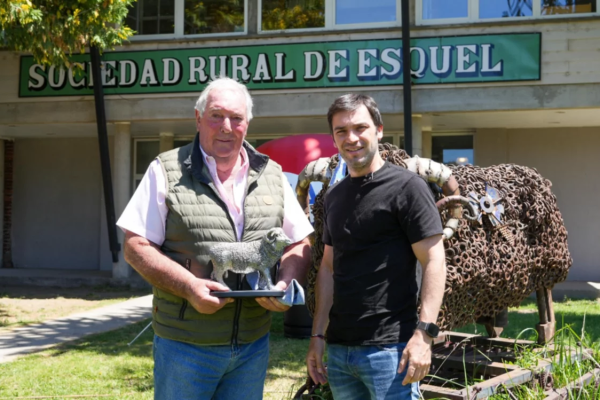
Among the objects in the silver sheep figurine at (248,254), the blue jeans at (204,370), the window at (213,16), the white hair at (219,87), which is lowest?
the blue jeans at (204,370)

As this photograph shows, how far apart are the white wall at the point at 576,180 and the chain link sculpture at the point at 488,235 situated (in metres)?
8.19

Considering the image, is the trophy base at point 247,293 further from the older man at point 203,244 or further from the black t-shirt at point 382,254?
the black t-shirt at point 382,254

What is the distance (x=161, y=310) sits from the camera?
2848 millimetres

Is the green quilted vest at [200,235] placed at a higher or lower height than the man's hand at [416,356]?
higher

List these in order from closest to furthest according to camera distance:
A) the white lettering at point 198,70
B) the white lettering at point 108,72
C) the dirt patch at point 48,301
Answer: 1. the dirt patch at point 48,301
2. the white lettering at point 198,70
3. the white lettering at point 108,72

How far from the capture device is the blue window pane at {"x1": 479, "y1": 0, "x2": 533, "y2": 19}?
11.5 metres

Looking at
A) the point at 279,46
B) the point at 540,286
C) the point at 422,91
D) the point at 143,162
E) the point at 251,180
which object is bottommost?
the point at 540,286

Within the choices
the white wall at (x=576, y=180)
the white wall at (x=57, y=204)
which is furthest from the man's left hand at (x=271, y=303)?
the white wall at (x=57, y=204)

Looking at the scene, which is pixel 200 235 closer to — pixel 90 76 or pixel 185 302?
pixel 185 302

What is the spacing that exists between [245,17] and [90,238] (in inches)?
263

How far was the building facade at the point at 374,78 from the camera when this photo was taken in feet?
37.1

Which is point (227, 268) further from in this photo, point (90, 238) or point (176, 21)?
point (90, 238)

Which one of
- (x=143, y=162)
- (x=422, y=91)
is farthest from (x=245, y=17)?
(x=143, y=162)

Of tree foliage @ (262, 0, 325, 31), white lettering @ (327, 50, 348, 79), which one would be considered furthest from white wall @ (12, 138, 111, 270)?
white lettering @ (327, 50, 348, 79)
